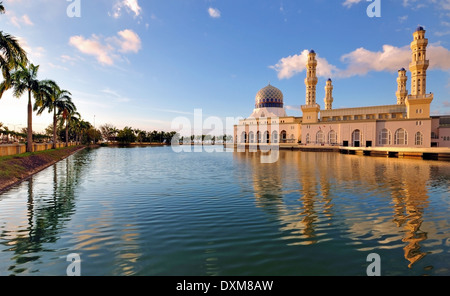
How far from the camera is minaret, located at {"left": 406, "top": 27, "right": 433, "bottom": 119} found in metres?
60.1

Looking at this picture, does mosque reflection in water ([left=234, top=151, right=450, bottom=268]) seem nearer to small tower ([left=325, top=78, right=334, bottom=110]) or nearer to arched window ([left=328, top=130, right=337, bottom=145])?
arched window ([left=328, top=130, right=337, bottom=145])

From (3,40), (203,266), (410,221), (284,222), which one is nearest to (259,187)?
(284,222)

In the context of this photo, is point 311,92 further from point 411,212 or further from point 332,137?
point 411,212

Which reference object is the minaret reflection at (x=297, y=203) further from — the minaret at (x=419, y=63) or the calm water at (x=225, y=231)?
the minaret at (x=419, y=63)

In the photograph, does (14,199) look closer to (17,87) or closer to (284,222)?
(284,222)

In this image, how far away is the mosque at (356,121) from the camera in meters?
61.2

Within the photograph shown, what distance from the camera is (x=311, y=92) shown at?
264 feet

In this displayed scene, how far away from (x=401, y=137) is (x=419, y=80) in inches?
566

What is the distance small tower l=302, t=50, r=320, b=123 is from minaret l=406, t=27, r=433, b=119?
24640 mm

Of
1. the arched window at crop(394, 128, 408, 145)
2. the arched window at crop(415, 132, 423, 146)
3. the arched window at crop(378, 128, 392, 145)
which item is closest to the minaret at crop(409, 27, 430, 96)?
the arched window at crop(394, 128, 408, 145)

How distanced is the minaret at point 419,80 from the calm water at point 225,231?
58.9 m

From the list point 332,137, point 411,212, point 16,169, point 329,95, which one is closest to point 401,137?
point 332,137

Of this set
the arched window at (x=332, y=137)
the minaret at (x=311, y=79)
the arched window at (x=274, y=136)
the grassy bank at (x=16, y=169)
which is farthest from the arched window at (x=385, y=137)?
the grassy bank at (x=16, y=169)
